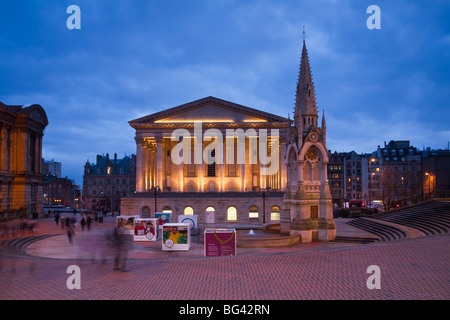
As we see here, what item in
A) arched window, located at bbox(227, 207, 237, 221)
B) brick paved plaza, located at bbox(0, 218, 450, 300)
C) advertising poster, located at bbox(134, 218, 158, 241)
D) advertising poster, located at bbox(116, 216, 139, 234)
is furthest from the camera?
arched window, located at bbox(227, 207, 237, 221)

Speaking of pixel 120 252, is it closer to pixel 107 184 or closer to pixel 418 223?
pixel 418 223

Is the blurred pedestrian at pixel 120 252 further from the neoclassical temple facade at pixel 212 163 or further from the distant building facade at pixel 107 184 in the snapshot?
the distant building facade at pixel 107 184

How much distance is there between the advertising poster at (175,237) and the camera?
25297 mm

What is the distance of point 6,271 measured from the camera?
1503cm

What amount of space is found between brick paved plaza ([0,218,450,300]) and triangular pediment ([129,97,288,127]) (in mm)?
40339

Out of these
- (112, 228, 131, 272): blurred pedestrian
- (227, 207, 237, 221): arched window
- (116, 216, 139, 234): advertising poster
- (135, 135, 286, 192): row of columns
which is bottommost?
(227, 207, 237, 221): arched window

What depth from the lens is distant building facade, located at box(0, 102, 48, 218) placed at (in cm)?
5359

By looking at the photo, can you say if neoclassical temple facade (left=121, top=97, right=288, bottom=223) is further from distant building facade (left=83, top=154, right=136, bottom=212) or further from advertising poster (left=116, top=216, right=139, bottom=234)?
distant building facade (left=83, top=154, right=136, bottom=212)

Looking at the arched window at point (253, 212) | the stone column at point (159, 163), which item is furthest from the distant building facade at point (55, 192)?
the arched window at point (253, 212)

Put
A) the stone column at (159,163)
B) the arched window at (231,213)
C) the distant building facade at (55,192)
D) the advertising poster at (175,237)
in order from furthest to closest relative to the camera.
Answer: the distant building facade at (55,192) → the stone column at (159,163) → the arched window at (231,213) → the advertising poster at (175,237)

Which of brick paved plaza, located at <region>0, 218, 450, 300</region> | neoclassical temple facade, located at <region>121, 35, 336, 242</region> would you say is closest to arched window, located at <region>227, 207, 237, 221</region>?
neoclassical temple facade, located at <region>121, 35, 336, 242</region>

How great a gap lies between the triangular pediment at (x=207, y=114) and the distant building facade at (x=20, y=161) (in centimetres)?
1668

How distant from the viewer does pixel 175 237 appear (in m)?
25.4
